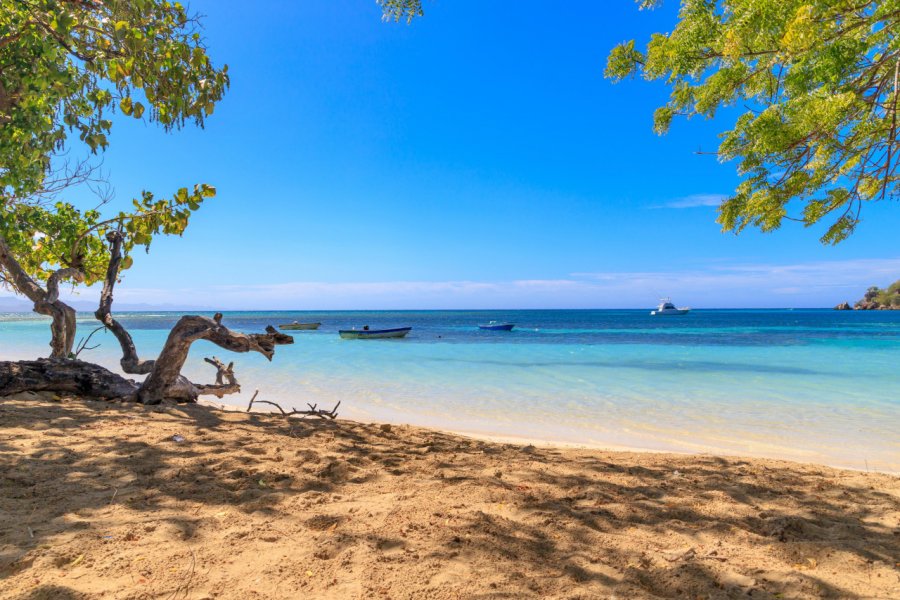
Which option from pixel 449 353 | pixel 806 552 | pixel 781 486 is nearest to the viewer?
pixel 806 552

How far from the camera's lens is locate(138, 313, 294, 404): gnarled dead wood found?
218 inches

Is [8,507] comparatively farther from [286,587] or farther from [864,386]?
[864,386]

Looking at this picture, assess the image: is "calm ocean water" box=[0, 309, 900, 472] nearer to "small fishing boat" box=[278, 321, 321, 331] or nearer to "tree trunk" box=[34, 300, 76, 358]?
"tree trunk" box=[34, 300, 76, 358]

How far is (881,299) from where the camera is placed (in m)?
123

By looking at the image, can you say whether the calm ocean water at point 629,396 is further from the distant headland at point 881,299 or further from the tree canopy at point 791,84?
Answer: the distant headland at point 881,299

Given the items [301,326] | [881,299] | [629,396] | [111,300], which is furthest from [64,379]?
[881,299]

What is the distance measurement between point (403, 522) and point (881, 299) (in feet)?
547

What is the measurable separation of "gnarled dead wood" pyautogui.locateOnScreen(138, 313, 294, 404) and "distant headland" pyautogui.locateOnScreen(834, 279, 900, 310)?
163467 mm

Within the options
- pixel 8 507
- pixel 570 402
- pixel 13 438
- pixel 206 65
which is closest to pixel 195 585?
pixel 8 507

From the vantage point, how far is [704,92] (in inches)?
109

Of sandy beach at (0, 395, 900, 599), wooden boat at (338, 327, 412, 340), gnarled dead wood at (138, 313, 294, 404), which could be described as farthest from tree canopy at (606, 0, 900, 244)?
wooden boat at (338, 327, 412, 340)

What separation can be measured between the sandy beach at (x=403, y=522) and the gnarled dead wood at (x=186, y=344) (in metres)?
1.29

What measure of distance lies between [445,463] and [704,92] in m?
3.42

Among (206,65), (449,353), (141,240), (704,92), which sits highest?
(206,65)
